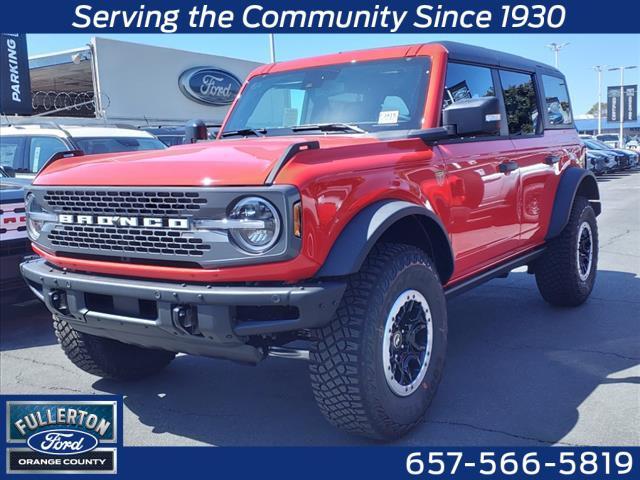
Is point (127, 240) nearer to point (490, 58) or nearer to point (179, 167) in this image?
point (179, 167)

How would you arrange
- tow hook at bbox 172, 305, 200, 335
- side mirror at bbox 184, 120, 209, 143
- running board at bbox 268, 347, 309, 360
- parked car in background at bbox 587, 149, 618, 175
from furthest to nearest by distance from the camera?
1. parked car in background at bbox 587, 149, 618, 175
2. side mirror at bbox 184, 120, 209, 143
3. running board at bbox 268, 347, 309, 360
4. tow hook at bbox 172, 305, 200, 335

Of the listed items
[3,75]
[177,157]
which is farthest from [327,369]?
[3,75]

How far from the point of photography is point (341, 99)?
399 centimetres

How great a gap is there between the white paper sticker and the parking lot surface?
5.30ft

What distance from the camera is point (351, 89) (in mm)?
3965

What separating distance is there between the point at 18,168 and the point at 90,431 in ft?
17.1

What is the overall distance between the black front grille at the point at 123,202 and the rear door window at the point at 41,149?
4544 mm

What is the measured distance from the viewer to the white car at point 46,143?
745 centimetres

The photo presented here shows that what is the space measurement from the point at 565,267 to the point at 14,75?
12170 mm

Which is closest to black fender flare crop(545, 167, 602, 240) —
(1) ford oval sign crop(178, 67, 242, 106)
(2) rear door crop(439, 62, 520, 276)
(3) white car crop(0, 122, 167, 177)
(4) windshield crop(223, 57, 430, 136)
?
(2) rear door crop(439, 62, 520, 276)

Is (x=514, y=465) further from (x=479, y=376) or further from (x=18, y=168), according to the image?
(x=18, y=168)

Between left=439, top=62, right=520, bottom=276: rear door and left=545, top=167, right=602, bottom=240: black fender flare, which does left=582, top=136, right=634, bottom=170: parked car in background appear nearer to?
left=545, top=167, right=602, bottom=240: black fender flare

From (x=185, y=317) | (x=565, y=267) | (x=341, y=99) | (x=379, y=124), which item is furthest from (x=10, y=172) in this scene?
(x=565, y=267)

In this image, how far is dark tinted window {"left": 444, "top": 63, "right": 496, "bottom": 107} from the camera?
385 cm
